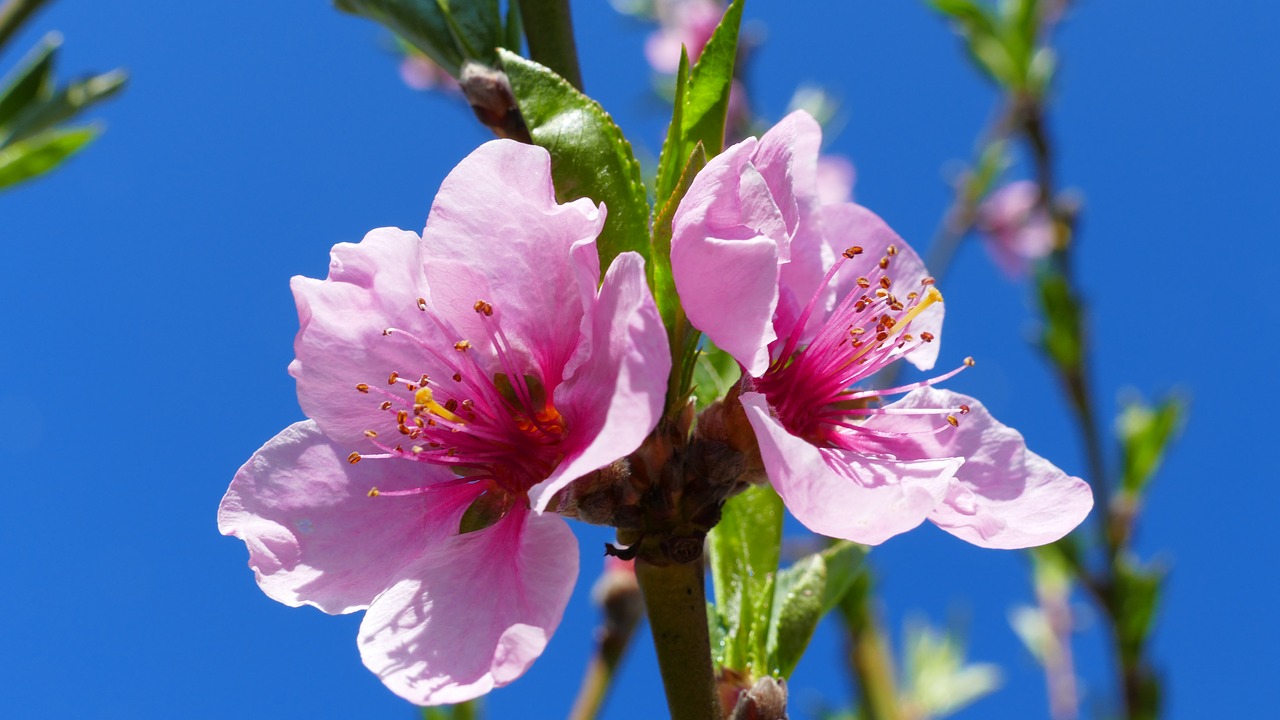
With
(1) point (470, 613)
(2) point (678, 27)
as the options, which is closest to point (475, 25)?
(1) point (470, 613)

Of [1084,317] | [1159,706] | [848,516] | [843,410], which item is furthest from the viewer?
[1084,317]

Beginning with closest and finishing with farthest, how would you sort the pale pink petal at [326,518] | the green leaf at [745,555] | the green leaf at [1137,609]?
the pale pink petal at [326,518] < the green leaf at [745,555] < the green leaf at [1137,609]

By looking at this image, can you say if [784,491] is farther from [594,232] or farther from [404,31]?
[404,31]

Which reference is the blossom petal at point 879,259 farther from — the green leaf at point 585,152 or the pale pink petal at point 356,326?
the pale pink petal at point 356,326

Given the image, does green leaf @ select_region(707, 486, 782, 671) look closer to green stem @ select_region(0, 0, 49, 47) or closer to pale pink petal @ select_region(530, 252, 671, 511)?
pale pink petal @ select_region(530, 252, 671, 511)

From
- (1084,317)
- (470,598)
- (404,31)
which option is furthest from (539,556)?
(1084,317)

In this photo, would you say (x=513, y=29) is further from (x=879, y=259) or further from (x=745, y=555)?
(x=745, y=555)

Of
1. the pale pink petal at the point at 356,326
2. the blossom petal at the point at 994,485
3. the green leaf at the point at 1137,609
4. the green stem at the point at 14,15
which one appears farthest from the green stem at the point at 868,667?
the green stem at the point at 14,15
